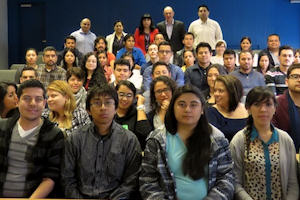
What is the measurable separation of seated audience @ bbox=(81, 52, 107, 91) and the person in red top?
6.72 ft

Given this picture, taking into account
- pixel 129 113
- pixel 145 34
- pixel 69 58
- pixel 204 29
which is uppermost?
pixel 204 29

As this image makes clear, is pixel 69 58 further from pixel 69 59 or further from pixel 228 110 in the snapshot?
pixel 228 110

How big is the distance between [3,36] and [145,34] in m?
4.53

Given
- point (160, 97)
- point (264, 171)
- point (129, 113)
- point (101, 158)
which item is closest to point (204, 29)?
point (160, 97)

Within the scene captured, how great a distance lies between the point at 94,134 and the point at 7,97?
1088 mm

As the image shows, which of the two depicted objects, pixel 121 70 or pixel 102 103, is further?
pixel 121 70

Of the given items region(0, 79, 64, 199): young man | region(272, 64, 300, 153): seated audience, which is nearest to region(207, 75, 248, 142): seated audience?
region(272, 64, 300, 153): seated audience

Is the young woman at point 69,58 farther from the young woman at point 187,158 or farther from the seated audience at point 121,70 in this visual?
the young woman at point 187,158

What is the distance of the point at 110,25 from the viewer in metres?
9.56

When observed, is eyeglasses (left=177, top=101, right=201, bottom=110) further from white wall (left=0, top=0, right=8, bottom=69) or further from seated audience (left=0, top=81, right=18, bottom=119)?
white wall (left=0, top=0, right=8, bottom=69)

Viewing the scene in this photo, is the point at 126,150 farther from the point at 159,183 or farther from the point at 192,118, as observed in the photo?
the point at 192,118

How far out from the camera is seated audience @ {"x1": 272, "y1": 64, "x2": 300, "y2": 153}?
277 centimetres

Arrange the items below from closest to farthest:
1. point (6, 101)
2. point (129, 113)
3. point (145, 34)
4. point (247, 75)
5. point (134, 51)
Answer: point (6, 101) < point (129, 113) < point (247, 75) < point (134, 51) < point (145, 34)

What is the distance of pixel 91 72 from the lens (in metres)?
4.89
